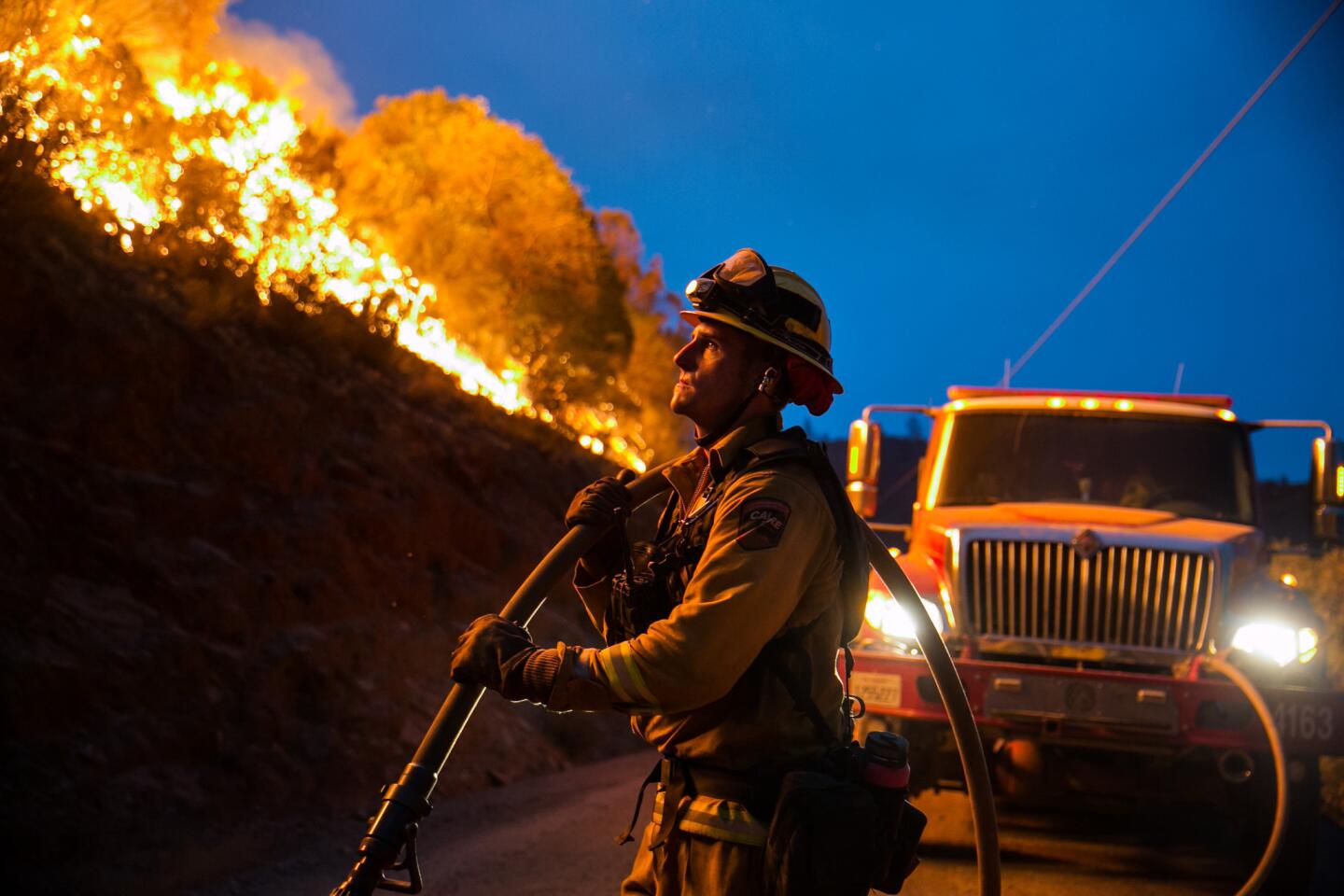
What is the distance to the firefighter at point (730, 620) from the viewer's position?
110 inches

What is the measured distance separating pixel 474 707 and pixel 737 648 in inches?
49.1

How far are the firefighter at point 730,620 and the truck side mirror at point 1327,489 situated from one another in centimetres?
645

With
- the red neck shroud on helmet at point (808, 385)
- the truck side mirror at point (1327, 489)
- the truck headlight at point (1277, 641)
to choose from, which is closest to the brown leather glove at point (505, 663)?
the red neck shroud on helmet at point (808, 385)

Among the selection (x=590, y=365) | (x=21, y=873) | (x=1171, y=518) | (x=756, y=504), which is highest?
(x=590, y=365)

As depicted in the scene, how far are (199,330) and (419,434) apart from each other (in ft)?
11.5

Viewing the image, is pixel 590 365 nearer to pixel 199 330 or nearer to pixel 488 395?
pixel 488 395

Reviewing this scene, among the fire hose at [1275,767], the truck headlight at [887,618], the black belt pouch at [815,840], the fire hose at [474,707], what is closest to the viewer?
the black belt pouch at [815,840]

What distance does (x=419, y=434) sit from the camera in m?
15.7

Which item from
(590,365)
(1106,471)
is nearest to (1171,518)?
(1106,471)

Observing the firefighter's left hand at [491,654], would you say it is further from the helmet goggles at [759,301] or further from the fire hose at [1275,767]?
the fire hose at [1275,767]

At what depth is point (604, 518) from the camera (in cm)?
357

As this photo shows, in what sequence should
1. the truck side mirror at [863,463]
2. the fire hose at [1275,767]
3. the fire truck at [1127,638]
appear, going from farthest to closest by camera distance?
the truck side mirror at [863,463] < the fire truck at [1127,638] < the fire hose at [1275,767]

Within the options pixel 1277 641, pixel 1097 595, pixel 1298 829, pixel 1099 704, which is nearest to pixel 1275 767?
pixel 1298 829

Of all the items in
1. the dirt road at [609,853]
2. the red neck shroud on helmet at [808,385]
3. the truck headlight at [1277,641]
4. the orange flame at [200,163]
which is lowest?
the dirt road at [609,853]
